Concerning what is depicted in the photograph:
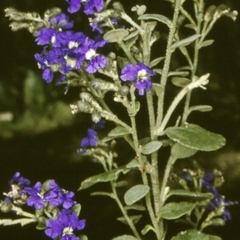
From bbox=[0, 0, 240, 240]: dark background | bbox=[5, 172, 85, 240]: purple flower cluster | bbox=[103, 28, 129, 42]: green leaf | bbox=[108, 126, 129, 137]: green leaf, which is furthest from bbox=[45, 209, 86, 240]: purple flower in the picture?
bbox=[0, 0, 240, 240]: dark background

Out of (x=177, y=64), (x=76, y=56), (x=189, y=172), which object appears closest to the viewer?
(x=76, y=56)

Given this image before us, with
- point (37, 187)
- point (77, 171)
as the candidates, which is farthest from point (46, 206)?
point (77, 171)

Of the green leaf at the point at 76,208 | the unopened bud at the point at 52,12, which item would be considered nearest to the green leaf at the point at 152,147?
the green leaf at the point at 76,208

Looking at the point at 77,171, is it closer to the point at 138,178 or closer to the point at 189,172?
the point at 138,178

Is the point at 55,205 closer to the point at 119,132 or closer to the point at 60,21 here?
the point at 119,132

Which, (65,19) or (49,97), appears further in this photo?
(49,97)

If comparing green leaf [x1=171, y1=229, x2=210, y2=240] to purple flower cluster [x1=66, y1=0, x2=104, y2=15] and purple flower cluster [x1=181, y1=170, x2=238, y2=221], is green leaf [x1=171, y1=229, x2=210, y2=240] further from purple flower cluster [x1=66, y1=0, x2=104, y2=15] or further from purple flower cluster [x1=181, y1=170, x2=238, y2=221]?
purple flower cluster [x1=66, y1=0, x2=104, y2=15]
